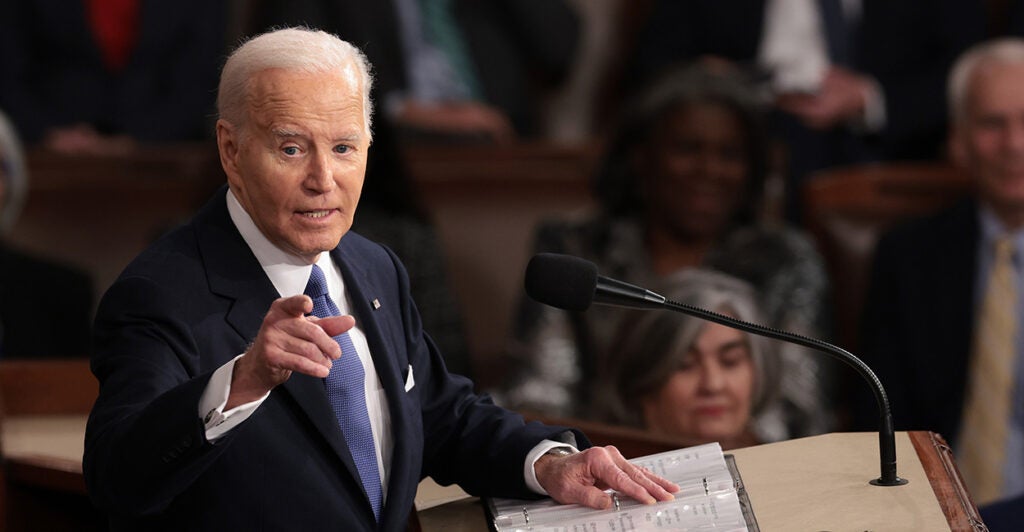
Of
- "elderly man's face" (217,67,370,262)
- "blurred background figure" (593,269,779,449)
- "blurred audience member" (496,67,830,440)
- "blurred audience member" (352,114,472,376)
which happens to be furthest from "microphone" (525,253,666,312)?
"blurred audience member" (352,114,472,376)

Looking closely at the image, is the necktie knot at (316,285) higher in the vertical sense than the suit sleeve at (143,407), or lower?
higher

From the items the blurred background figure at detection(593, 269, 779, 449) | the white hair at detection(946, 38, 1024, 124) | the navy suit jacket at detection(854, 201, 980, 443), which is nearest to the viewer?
the blurred background figure at detection(593, 269, 779, 449)

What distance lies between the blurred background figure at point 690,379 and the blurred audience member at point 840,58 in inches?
55.5

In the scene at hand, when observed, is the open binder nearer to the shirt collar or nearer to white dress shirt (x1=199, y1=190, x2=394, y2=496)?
white dress shirt (x1=199, y1=190, x2=394, y2=496)

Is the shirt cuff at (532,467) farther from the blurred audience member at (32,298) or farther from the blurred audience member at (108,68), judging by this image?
the blurred audience member at (108,68)

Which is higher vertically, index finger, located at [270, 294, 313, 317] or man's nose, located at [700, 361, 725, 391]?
index finger, located at [270, 294, 313, 317]

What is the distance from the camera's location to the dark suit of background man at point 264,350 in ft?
4.15

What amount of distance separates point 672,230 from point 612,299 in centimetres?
187

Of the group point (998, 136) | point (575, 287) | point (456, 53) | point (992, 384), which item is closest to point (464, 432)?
point (575, 287)

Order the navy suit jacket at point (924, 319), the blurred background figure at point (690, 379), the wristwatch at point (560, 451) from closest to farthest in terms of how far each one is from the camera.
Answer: the wristwatch at point (560, 451)
the blurred background figure at point (690, 379)
the navy suit jacket at point (924, 319)

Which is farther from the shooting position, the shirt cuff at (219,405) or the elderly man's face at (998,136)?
the elderly man's face at (998,136)

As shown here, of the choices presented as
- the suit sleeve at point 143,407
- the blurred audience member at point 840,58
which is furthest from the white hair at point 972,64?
the suit sleeve at point 143,407

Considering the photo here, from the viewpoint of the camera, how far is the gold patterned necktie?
118 inches

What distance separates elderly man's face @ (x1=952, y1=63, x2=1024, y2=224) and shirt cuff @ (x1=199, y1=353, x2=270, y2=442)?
90.3 inches
